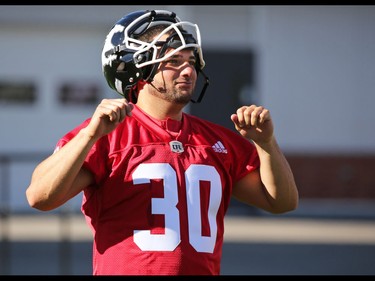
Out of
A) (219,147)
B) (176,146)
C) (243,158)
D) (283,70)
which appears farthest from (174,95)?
(283,70)

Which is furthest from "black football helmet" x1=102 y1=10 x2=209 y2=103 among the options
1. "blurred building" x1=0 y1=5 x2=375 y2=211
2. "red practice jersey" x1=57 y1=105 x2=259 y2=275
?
"blurred building" x1=0 y1=5 x2=375 y2=211

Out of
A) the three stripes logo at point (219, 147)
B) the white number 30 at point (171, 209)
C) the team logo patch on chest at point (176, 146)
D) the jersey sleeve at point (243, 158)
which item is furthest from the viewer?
the jersey sleeve at point (243, 158)

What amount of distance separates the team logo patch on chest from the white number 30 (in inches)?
3.7

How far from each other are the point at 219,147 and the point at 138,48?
2.01 feet

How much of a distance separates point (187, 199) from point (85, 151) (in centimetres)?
55

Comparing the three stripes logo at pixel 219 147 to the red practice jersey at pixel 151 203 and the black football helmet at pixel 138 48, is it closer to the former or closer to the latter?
the red practice jersey at pixel 151 203

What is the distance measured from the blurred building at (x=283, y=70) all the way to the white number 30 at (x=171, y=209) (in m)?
14.0

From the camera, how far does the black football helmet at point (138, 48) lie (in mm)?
4398

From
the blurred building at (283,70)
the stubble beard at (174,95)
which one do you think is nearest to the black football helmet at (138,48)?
the stubble beard at (174,95)

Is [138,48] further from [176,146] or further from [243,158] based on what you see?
[243,158]

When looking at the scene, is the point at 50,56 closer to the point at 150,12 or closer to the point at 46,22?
the point at 46,22

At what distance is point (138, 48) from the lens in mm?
4422

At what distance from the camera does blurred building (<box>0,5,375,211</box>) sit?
1827 centimetres

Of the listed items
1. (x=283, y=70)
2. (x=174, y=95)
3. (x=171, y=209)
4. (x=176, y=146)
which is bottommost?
(x=283, y=70)
